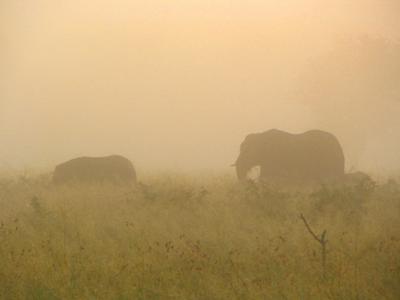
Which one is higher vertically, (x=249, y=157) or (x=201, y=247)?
(x=201, y=247)

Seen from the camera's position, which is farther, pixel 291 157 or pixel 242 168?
pixel 242 168

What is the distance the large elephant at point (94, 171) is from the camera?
21344 millimetres

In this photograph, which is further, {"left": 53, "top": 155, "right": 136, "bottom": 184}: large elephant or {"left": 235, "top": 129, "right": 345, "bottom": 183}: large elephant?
{"left": 53, "top": 155, "right": 136, "bottom": 184}: large elephant

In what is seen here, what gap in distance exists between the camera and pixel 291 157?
21.2 m

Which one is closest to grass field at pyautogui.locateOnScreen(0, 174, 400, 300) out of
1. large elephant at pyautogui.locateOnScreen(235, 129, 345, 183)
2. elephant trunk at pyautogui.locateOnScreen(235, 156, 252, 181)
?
large elephant at pyautogui.locateOnScreen(235, 129, 345, 183)

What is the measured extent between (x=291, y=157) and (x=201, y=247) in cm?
1158

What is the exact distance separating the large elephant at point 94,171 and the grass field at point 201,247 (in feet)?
17.1

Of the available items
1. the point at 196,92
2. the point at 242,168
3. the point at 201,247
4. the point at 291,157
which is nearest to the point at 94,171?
the point at 242,168

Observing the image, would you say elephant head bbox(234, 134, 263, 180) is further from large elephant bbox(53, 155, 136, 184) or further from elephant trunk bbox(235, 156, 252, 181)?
large elephant bbox(53, 155, 136, 184)

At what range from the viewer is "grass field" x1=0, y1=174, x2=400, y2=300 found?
8.01 m

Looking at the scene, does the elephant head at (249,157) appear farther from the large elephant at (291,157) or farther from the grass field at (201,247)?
the grass field at (201,247)

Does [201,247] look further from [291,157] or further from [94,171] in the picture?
[94,171]

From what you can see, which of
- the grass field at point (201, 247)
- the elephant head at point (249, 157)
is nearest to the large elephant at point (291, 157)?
the elephant head at point (249, 157)

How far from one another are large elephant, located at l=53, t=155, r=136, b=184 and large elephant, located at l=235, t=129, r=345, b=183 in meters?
4.63
